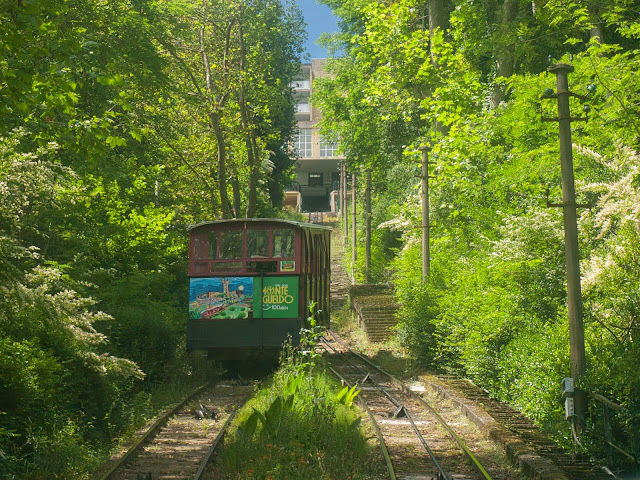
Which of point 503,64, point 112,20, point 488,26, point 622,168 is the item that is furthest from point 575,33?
point 112,20

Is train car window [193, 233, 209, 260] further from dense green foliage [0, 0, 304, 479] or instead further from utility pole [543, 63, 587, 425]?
utility pole [543, 63, 587, 425]

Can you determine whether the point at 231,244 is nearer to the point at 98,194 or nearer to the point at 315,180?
the point at 98,194

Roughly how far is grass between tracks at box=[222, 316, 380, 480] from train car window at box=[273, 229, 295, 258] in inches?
178

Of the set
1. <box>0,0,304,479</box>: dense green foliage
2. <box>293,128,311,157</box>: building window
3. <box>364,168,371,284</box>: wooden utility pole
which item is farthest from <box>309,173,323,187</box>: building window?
<box>0,0,304,479</box>: dense green foliage

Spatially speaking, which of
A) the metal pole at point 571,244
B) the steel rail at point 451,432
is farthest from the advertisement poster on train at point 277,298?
the metal pole at point 571,244

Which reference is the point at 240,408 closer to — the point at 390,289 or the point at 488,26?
the point at 390,289

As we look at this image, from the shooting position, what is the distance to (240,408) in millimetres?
12469

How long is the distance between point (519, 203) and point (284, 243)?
21.7 feet

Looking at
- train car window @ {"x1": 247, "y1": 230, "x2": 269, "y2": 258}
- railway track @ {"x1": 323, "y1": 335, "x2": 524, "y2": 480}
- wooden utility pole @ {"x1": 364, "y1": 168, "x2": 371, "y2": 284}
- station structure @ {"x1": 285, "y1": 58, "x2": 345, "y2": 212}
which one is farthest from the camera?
station structure @ {"x1": 285, "y1": 58, "x2": 345, "y2": 212}

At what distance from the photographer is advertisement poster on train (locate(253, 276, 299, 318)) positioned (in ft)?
50.5

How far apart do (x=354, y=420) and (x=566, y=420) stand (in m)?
2.99

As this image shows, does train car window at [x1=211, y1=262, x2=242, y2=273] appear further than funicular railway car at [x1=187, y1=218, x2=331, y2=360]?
Yes

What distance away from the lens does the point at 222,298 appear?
1551 cm

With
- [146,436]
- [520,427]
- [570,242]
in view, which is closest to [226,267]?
[146,436]
